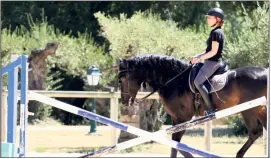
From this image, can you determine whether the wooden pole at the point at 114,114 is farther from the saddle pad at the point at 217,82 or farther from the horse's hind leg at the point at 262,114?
the horse's hind leg at the point at 262,114

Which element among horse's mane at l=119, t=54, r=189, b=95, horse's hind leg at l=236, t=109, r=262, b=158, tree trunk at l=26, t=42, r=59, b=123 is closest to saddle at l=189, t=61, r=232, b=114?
horse's mane at l=119, t=54, r=189, b=95

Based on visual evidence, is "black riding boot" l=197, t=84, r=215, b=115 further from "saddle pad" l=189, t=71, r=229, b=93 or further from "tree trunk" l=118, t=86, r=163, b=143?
"tree trunk" l=118, t=86, r=163, b=143

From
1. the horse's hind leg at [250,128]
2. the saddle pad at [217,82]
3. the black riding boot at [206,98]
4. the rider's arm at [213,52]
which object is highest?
the rider's arm at [213,52]

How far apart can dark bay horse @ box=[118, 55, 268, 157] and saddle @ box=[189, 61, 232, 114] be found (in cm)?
10

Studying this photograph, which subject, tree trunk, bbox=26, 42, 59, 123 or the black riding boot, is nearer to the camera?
the black riding boot

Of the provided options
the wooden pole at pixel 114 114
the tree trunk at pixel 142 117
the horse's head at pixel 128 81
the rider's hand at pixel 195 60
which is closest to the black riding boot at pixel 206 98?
the rider's hand at pixel 195 60

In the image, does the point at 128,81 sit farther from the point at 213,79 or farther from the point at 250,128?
the point at 250,128

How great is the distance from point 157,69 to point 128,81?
454mm

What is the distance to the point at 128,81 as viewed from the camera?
9977mm

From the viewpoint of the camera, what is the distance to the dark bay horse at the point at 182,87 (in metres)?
9.62

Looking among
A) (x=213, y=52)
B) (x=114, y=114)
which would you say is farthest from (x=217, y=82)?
(x=114, y=114)

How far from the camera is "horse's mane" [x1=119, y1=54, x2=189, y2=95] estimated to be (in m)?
9.98


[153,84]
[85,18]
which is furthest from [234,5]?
[153,84]

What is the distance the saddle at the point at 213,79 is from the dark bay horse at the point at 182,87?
3.8 inches
